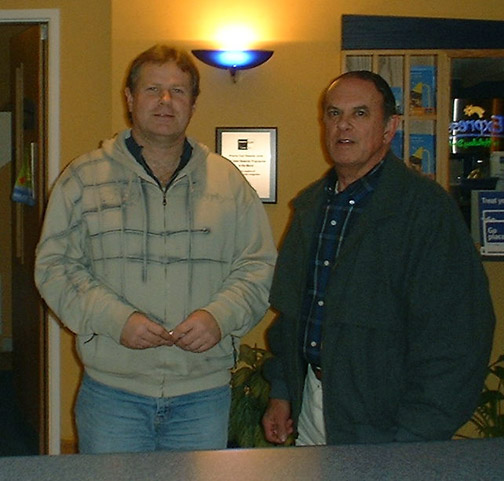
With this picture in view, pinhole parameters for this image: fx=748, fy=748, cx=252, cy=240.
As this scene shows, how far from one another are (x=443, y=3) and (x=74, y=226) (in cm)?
215

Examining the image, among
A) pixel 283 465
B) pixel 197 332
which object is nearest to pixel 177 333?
pixel 197 332

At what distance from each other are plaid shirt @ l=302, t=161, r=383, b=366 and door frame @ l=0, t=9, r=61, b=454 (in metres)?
2.11

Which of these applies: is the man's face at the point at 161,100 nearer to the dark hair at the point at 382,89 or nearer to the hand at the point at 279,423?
the dark hair at the point at 382,89

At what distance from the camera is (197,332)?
1.74 metres

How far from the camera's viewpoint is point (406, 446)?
0.97 metres

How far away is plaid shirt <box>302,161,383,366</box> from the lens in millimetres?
1694

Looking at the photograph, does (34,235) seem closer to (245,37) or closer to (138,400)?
(245,37)

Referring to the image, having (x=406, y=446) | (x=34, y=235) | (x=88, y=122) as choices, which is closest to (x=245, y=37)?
(x=88, y=122)

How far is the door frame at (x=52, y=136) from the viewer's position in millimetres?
3533

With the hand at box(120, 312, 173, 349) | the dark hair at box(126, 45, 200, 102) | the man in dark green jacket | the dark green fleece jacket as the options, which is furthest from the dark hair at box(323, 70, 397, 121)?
the hand at box(120, 312, 173, 349)

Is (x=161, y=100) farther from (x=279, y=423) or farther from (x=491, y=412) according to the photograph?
(x=491, y=412)

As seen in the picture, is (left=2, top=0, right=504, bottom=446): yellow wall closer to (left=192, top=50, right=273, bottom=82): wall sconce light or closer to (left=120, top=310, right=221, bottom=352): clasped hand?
(left=192, top=50, right=273, bottom=82): wall sconce light

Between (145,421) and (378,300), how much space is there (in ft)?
2.17

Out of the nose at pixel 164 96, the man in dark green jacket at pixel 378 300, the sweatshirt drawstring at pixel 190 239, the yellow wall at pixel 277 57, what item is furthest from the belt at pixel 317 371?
the yellow wall at pixel 277 57
